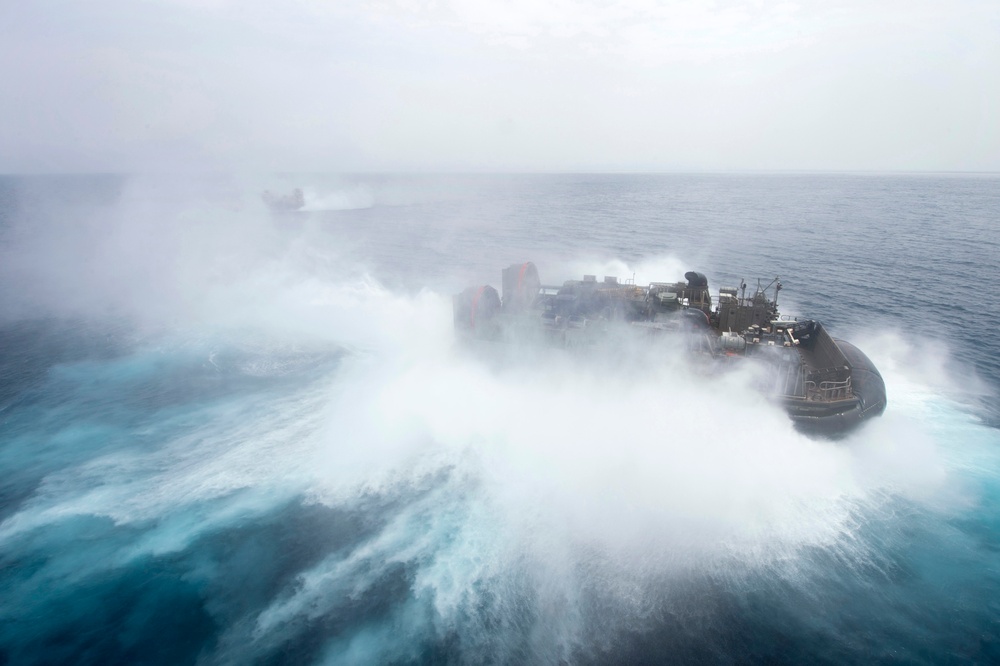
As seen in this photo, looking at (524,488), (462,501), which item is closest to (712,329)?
(524,488)

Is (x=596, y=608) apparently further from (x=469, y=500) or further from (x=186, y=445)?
(x=186, y=445)

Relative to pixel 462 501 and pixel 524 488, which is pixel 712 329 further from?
pixel 462 501

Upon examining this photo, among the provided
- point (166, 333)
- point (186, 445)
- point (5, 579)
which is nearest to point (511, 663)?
point (5, 579)

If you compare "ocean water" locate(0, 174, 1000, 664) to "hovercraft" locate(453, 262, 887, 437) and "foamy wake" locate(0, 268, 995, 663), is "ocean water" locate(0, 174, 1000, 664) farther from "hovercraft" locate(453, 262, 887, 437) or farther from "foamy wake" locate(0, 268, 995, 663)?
"hovercraft" locate(453, 262, 887, 437)

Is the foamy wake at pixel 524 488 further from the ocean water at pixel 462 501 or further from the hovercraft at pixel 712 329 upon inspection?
the hovercraft at pixel 712 329

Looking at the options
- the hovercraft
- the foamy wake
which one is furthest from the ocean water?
the hovercraft
